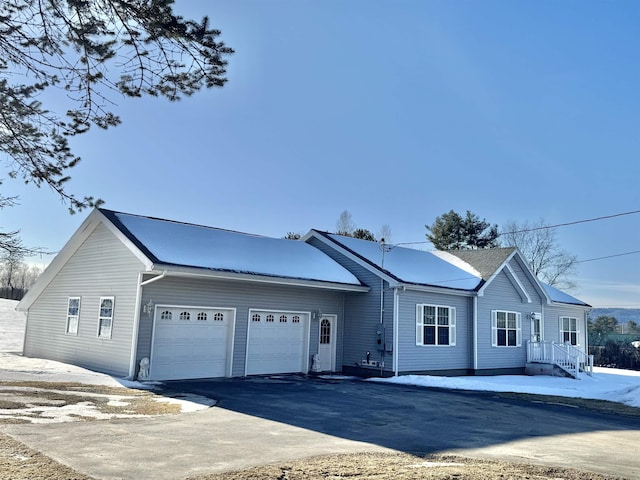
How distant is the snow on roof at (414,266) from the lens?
1923 centimetres

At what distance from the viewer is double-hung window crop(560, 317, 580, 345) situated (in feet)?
81.9

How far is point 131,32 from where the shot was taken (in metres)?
6.20

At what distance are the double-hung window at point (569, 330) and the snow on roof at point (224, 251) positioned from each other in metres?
12.1

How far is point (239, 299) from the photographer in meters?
16.2

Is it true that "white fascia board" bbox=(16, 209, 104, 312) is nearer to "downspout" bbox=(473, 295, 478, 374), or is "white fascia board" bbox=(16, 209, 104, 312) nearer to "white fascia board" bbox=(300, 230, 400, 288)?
"white fascia board" bbox=(300, 230, 400, 288)

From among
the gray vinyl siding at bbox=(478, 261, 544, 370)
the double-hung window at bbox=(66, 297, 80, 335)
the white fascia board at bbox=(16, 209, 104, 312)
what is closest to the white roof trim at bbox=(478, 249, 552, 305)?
the gray vinyl siding at bbox=(478, 261, 544, 370)

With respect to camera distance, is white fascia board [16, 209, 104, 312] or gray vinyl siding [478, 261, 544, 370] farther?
gray vinyl siding [478, 261, 544, 370]

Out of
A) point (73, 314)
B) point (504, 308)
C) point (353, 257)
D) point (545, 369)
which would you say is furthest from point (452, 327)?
point (73, 314)

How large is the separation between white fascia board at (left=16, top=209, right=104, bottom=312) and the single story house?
0.05 m

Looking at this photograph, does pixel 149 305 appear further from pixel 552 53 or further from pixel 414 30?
pixel 552 53

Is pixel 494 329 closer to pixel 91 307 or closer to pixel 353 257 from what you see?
pixel 353 257

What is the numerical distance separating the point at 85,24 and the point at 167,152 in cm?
521

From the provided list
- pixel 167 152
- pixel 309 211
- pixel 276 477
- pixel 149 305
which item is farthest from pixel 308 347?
pixel 309 211

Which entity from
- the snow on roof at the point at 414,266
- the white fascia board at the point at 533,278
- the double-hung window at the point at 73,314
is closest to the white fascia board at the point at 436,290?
the snow on roof at the point at 414,266
